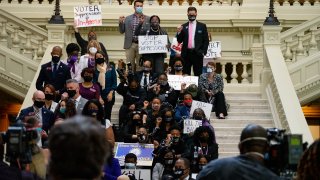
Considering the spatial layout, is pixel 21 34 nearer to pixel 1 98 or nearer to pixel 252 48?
pixel 1 98

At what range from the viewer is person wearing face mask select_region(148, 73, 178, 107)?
61.6 feet

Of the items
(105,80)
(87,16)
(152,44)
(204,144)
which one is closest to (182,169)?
(204,144)

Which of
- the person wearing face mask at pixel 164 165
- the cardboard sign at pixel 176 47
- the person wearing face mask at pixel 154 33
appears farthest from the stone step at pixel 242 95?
the person wearing face mask at pixel 164 165

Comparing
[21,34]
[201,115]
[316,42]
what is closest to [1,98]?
[21,34]

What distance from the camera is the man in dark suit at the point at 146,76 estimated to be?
19.3m

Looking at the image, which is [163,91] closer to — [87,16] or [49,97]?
[49,97]

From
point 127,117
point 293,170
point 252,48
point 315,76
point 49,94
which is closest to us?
point 293,170

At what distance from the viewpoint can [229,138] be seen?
19.1m

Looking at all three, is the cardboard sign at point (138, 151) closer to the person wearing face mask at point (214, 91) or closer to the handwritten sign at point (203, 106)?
the handwritten sign at point (203, 106)

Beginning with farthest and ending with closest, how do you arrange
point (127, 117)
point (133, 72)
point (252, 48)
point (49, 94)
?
point (252, 48) < point (133, 72) < point (127, 117) < point (49, 94)

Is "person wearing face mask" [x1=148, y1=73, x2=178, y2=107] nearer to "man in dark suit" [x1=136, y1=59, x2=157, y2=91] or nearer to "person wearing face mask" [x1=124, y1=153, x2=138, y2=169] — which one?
"man in dark suit" [x1=136, y1=59, x2=157, y2=91]

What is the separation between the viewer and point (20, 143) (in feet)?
22.2

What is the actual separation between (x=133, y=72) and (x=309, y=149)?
13.3 metres

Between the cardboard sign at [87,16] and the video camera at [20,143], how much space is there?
1423 cm
